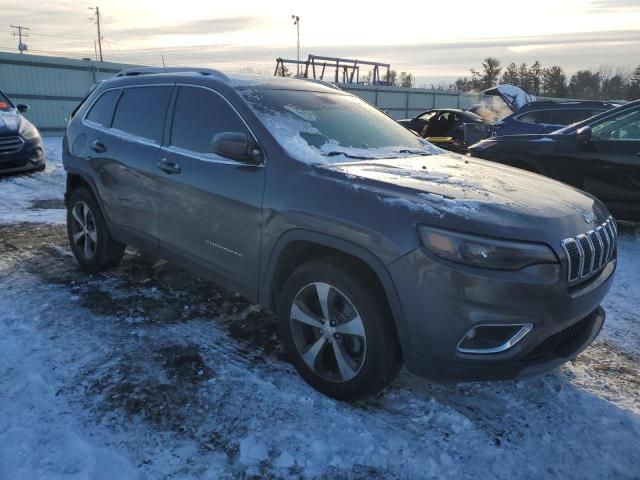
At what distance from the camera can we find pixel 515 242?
7.77 ft

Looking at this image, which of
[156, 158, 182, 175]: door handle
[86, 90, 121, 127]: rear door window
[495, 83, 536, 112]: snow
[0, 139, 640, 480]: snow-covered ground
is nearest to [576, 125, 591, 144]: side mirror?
[0, 139, 640, 480]: snow-covered ground

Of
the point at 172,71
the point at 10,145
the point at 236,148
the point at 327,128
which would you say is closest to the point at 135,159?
the point at 172,71

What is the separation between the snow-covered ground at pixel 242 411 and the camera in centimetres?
241

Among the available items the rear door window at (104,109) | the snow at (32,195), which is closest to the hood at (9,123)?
the snow at (32,195)

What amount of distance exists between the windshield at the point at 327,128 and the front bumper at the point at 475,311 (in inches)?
41.5

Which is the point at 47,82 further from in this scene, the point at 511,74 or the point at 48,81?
the point at 511,74

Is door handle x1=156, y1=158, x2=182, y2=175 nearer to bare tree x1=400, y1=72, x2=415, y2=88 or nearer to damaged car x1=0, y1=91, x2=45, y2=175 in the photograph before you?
damaged car x1=0, y1=91, x2=45, y2=175

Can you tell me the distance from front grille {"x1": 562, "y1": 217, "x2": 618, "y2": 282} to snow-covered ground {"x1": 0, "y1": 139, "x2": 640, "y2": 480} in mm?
822

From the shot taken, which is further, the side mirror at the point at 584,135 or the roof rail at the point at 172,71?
the side mirror at the point at 584,135

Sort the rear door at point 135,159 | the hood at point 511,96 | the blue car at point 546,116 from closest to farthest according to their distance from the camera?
the rear door at point 135,159 < the blue car at point 546,116 < the hood at point 511,96

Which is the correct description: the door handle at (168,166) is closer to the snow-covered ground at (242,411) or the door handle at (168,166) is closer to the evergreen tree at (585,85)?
the snow-covered ground at (242,411)

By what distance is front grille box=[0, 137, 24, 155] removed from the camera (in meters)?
9.01

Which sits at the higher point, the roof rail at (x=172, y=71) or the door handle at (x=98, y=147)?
the roof rail at (x=172, y=71)

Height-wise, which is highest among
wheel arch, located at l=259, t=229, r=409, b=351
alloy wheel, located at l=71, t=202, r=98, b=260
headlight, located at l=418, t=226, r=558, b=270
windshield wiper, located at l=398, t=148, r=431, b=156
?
windshield wiper, located at l=398, t=148, r=431, b=156
